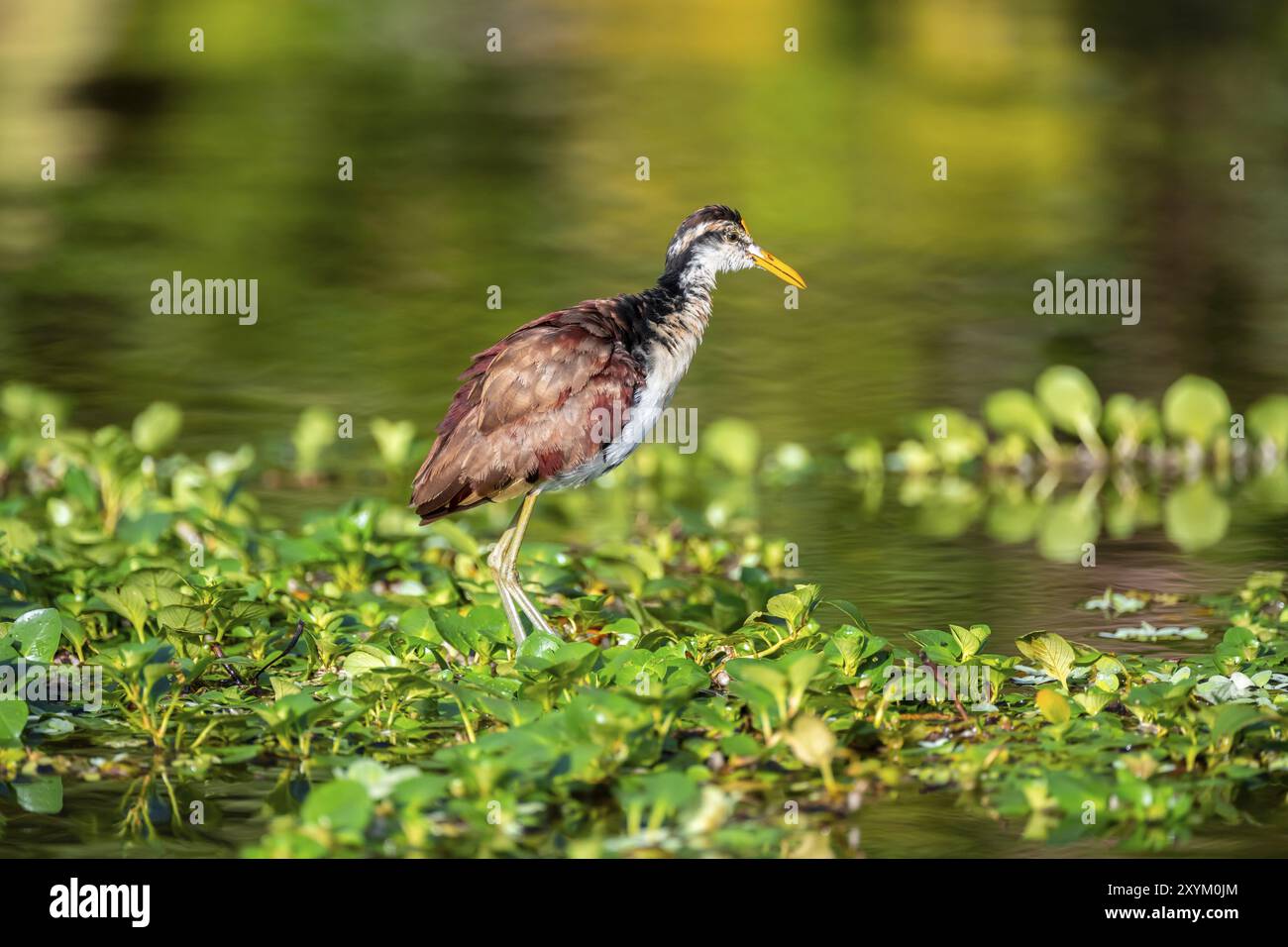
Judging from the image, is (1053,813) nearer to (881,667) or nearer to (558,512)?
(881,667)

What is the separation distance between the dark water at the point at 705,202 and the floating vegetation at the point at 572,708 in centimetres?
42

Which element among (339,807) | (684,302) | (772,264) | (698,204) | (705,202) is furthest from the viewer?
(698,204)

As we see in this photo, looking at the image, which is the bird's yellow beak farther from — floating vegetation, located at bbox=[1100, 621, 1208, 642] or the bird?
floating vegetation, located at bbox=[1100, 621, 1208, 642]

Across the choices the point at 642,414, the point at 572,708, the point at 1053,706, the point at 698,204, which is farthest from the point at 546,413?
the point at 698,204

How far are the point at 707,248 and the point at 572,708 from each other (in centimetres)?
292

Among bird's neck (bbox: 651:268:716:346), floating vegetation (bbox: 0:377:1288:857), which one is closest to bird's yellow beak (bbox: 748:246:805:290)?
bird's neck (bbox: 651:268:716:346)

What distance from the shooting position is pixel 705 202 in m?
16.6

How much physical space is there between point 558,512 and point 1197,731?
4.66 m

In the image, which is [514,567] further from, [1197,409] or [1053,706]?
[1197,409]

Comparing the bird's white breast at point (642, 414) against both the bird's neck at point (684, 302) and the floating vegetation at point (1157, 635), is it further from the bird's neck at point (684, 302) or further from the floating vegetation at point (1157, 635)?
the floating vegetation at point (1157, 635)

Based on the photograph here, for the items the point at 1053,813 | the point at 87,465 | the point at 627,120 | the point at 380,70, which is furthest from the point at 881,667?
→ the point at 380,70

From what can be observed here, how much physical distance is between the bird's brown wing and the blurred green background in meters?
1.60

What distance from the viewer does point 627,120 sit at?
66.5 ft

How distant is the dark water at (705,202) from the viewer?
1184 centimetres
